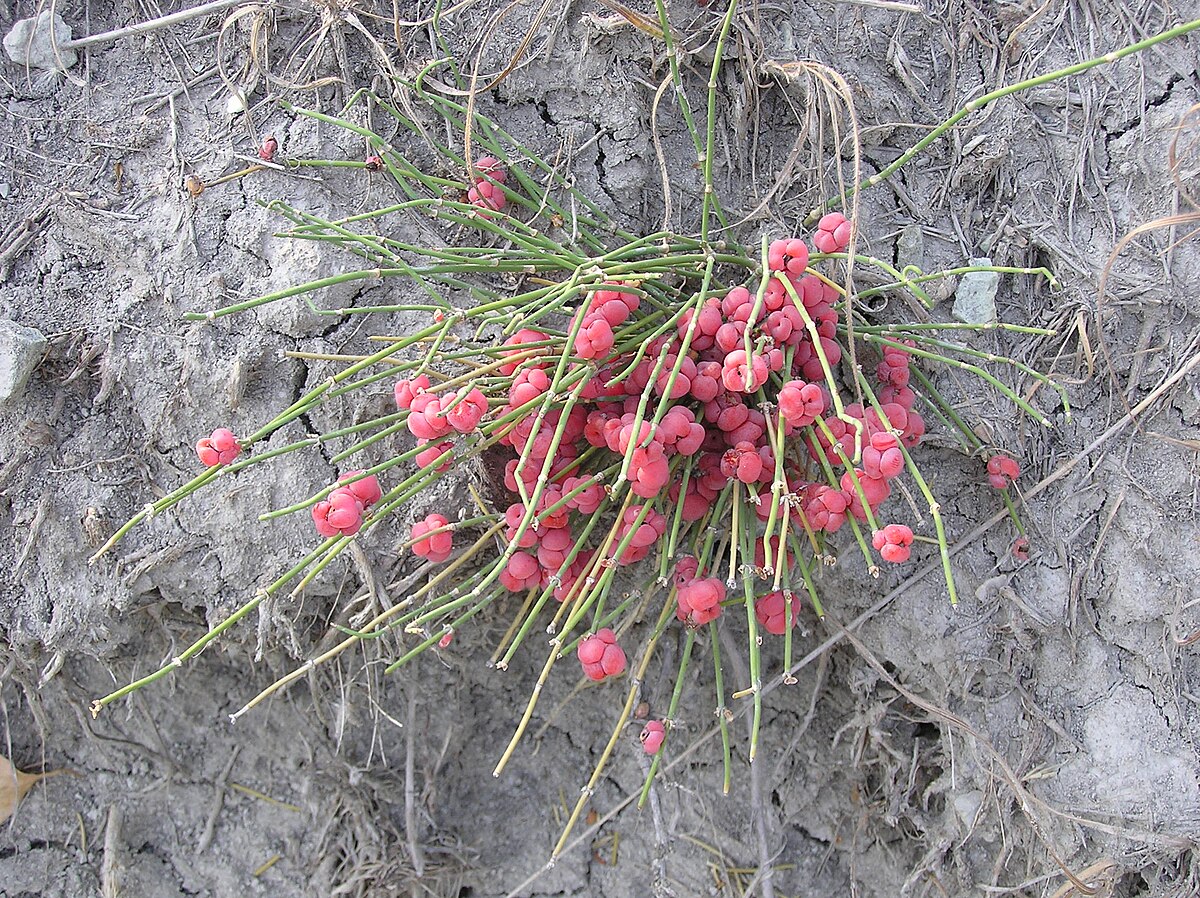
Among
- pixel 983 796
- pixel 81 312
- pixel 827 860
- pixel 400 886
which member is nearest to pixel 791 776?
pixel 827 860

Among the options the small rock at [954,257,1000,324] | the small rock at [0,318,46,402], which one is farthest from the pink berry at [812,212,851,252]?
the small rock at [0,318,46,402]

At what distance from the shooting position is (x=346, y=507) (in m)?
1.12

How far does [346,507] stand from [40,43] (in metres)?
1.12

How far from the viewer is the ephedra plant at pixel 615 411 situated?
1124mm

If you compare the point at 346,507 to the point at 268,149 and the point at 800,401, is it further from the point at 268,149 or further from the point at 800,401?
the point at 268,149

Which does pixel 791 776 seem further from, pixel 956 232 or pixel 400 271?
pixel 400 271

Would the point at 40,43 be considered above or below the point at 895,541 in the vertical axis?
above

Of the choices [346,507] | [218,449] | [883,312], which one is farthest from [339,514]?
[883,312]

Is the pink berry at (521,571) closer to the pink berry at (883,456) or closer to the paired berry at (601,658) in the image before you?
the paired berry at (601,658)

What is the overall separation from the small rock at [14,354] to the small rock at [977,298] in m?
1.50

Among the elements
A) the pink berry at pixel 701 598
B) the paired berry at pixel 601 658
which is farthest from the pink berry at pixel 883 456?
the paired berry at pixel 601 658

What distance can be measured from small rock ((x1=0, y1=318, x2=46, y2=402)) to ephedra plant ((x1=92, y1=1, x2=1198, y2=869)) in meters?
0.38

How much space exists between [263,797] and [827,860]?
1115mm

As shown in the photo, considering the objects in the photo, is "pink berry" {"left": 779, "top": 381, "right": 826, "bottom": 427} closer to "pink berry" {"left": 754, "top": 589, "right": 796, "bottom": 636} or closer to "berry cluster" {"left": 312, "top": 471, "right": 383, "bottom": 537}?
"pink berry" {"left": 754, "top": 589, "right": 796, "bottom": 636}
